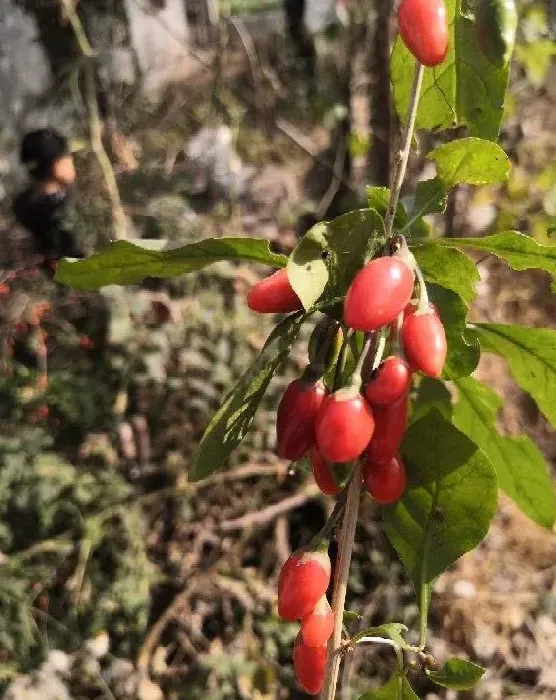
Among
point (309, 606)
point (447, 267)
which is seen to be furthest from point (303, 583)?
point (447, 267)

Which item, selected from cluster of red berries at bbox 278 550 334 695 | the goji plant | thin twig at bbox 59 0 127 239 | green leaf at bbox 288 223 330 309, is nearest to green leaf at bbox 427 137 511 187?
the goji plant

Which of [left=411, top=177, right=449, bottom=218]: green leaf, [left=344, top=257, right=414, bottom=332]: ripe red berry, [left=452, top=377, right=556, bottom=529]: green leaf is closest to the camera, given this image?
[left=344, top=257, right=414, bottom=332]: ripe red berry

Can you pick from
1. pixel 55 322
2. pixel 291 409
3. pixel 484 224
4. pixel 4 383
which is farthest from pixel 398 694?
pixel 484 224

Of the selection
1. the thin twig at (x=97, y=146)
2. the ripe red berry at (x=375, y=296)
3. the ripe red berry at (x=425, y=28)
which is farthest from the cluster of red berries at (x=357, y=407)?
the thin twig at (x=97, y=146)

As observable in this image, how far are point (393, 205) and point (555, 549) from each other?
1.42 meters

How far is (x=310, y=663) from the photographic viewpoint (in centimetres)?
50

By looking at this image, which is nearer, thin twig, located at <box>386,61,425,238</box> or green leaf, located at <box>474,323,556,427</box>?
thin twig, located at <box>386,61,425,238</box>

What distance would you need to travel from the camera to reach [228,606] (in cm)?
159

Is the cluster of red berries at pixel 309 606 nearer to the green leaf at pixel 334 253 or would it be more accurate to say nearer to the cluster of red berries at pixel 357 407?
the cluster of red berries at pixel 357 407

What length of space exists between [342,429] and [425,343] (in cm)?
7

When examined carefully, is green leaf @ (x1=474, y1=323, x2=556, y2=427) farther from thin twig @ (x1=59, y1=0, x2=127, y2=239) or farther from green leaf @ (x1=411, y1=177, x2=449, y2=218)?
thin twig @ (x1=59, y1=0, x2=127, y2=239)

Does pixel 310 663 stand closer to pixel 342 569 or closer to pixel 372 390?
pixel 342 569

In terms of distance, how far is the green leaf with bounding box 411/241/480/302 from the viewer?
502mm

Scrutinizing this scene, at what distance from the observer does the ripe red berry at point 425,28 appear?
0.43m
